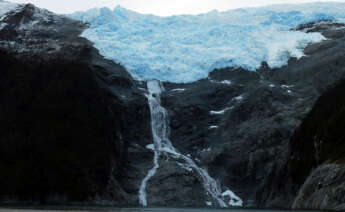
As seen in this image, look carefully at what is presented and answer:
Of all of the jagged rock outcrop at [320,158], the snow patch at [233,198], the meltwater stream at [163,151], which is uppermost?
the jagged rock outcrop at [320,158]

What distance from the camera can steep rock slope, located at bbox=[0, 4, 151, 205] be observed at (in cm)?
12188

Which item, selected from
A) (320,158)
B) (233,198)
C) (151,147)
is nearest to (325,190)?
(320,158)

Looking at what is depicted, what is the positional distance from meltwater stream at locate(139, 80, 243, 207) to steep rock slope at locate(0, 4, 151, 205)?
3.19 meters

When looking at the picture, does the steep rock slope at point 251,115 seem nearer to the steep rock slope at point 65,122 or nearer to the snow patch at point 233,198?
the snow patch at point 233,198

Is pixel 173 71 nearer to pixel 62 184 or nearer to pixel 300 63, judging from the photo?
pixel 300 63

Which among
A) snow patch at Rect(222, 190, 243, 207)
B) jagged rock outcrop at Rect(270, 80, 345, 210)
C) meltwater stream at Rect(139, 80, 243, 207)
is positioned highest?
jagged rock outcrop at Rect(270, 80, 345, 210)

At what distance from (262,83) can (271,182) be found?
5362 cm

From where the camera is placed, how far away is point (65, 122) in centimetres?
14050

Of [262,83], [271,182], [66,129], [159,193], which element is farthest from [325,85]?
[66,129]

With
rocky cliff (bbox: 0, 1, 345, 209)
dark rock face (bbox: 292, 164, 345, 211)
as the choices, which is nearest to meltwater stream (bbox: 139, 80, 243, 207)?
rocky cliff (bbox: 0, 1, 345, 209)

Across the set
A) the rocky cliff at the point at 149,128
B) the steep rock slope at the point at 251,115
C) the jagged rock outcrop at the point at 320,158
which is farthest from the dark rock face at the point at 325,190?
the steep rock slope at the point at 251,115

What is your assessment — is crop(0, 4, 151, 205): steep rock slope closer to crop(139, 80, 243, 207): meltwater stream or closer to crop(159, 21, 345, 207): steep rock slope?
crop(139, 80, 243, 207): meltwater stream

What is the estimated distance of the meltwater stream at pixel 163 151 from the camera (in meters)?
129

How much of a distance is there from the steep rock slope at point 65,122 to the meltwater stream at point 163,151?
3186 mm
